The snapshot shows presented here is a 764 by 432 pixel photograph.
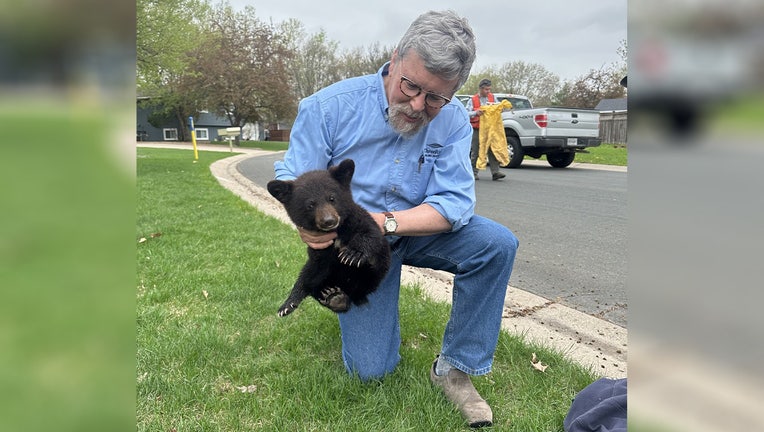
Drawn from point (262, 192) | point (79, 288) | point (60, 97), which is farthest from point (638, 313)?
point (262, 192)

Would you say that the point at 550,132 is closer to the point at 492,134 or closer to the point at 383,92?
the point at 492,134

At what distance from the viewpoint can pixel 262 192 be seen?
33.6 ft

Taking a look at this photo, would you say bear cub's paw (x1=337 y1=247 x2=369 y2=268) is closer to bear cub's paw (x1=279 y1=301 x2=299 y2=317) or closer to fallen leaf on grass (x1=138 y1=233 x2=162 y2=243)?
bear cub's paw (x1=279 y1=301 x2=299 y2=317)

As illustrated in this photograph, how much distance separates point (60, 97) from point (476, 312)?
245 centimetres

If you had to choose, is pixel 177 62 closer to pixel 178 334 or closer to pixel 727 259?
pixel 178 334

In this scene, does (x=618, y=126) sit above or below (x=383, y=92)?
below

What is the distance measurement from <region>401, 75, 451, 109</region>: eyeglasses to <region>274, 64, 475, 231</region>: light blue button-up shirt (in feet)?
0.81

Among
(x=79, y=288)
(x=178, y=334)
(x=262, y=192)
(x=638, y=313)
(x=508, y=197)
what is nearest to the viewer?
(x=638, y=313)

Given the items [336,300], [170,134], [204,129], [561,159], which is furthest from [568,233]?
[204,129]

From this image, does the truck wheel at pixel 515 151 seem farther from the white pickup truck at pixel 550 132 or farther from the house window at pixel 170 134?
the house window at pixel 170 134

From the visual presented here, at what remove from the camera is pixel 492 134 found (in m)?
11.6

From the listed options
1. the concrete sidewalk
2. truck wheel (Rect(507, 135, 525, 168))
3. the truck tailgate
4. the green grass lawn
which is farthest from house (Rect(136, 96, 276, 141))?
the concrete sidewalk

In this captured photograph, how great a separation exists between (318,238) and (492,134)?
32.4ft

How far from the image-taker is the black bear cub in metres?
2.23
